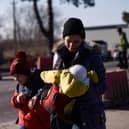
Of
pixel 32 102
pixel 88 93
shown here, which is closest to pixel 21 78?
pixel 32 102

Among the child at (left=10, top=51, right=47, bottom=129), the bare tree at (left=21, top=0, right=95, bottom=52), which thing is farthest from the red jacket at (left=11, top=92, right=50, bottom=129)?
the bare tree at (left=21, top=0, right=95, bottom=52)

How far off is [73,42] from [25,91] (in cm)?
114

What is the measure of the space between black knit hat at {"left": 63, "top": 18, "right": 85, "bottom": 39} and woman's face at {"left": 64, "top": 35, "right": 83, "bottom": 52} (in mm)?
35

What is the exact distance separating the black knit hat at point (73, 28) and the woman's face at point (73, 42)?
1.4 inches

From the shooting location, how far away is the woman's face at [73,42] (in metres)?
4.62

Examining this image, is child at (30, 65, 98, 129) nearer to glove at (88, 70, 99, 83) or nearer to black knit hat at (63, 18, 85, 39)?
glove at (88, 70, 99, 83)

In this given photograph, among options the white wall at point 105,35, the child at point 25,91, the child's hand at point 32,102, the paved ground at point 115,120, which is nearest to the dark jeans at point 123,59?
the paved ground at point 115,120

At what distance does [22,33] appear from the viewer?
98.6 m

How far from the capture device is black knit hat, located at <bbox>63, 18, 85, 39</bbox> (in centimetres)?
470

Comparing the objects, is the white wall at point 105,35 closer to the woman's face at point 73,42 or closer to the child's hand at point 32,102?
the child's hand at point 32,102

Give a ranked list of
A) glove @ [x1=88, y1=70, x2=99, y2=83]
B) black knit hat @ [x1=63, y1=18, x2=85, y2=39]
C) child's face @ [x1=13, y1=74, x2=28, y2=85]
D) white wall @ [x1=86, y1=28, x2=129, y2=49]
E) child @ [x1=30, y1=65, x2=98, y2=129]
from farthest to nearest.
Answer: white wall @ [x1=86, y1=28, x2=129, y2=49] → child's face @ [x1=13, y1=74, x2=28, y2=85] → black knit hat @ [x1=63, y1=18, x2=85, y2=39] → glove @ [x1=88, y1=70, x2=99, y2=83] → child @ [x1=30, y1=65, x2=98, y2=129]

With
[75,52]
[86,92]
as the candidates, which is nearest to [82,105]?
[86,92]

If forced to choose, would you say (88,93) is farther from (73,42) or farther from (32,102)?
(32,102)

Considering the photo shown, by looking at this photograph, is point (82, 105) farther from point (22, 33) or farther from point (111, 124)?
point (22, 33)
